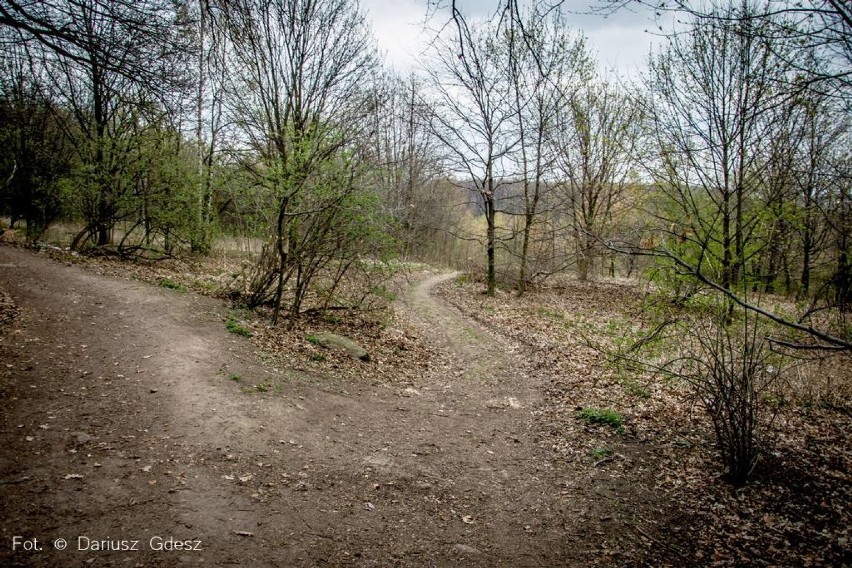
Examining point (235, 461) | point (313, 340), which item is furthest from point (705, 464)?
point (313, 340)

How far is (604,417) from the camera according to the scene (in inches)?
238

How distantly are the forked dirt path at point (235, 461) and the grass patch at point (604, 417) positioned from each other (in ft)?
2.68

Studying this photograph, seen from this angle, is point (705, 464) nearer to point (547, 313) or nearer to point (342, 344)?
point (342, 344)

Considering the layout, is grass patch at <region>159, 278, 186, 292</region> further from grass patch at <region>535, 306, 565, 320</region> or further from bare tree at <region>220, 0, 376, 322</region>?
grass patch at <region>535, 306, 565, 320</region>

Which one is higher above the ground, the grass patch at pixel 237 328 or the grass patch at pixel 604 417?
the grass patch at pixel 237 328

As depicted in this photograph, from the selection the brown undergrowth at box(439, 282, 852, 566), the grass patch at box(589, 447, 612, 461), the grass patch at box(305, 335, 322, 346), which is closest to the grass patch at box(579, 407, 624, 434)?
the brown undergrowth at box(439, 282, 852, 566)

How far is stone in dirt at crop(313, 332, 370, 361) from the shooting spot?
27.9ft

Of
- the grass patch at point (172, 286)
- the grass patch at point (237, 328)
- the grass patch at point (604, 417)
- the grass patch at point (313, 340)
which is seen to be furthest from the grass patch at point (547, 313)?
the grass patch at point (172, 286)

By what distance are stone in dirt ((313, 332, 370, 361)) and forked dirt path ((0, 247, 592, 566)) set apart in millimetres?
1241

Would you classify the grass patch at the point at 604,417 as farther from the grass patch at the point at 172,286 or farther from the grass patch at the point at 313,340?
the grass patch at the point at 172,286

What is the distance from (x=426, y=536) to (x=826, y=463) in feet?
14.5

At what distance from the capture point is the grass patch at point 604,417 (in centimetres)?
591

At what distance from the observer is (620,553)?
356 cm

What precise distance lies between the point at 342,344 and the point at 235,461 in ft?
14.3
